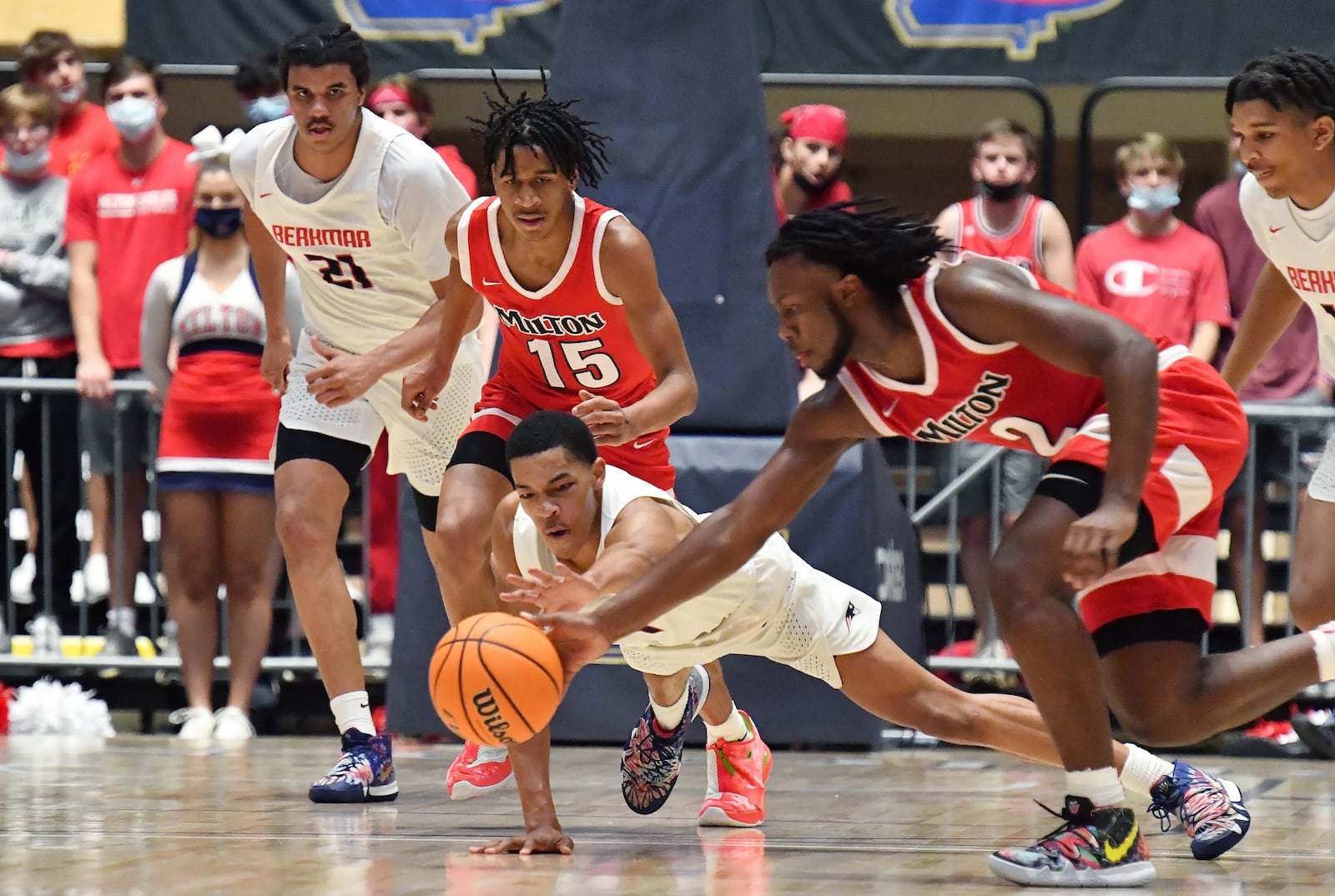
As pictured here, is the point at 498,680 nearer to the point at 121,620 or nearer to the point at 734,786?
the point at 734,786

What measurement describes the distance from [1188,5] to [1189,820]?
652 cm

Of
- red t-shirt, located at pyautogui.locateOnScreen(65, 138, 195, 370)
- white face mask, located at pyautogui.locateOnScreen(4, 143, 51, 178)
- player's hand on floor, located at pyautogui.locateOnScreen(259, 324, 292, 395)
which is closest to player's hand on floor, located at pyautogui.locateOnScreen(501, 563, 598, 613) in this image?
player's hand on floor, located at pyautogui.locateOnScreen(259, 324, 292, 395)

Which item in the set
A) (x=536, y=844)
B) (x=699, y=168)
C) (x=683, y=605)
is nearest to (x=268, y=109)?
(x=699, y=168)

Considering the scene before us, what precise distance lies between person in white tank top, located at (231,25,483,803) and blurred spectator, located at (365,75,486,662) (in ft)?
8.10

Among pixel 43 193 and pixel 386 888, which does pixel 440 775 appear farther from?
pixel 43 193

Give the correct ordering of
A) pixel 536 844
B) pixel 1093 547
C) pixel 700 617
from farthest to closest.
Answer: pixel 700 617 < pixel 536 844 < pixel 1093 547

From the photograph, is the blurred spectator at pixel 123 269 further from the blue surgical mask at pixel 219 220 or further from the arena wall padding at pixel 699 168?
the arena wall padding at pixel 699 168

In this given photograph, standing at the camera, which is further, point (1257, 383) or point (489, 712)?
point (1257, 383)

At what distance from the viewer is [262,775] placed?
22.9ft

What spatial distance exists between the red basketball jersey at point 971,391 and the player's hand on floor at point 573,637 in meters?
0.91

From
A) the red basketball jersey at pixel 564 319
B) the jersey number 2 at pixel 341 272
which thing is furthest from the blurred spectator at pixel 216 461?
the red basketball jersey at pixel 564 319

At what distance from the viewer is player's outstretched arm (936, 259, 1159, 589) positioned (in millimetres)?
4262

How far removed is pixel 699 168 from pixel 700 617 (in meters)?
3.25

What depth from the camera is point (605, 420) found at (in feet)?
16.8
